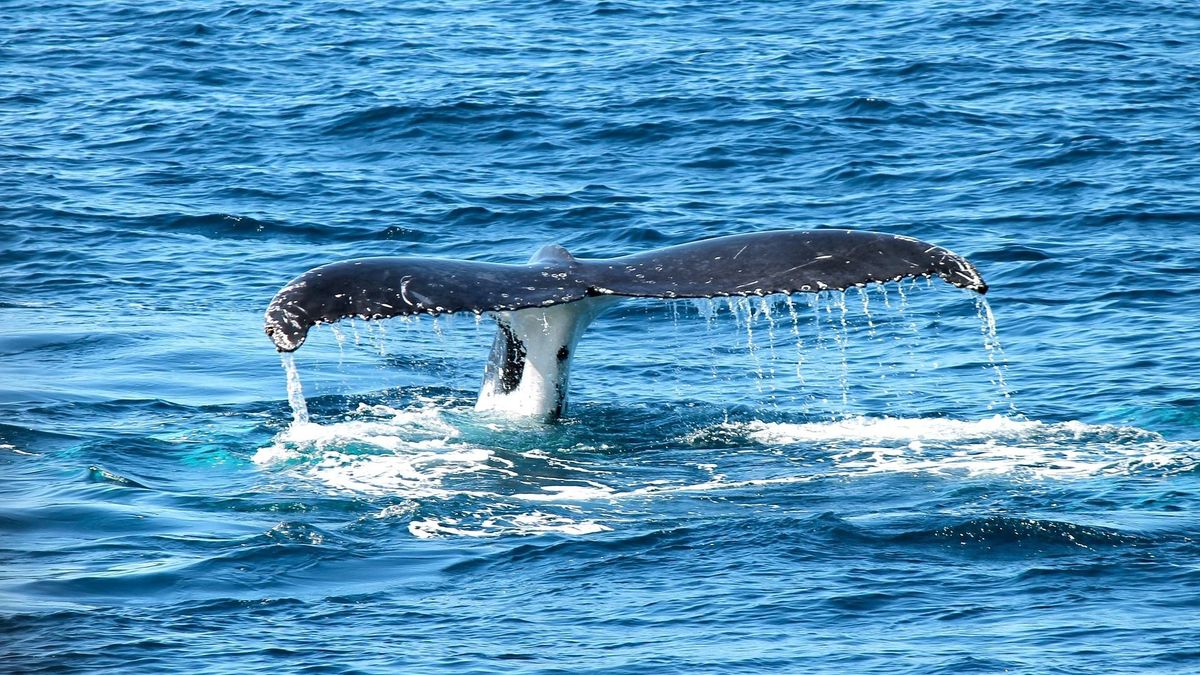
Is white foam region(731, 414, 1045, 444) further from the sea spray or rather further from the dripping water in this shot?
the sea spray

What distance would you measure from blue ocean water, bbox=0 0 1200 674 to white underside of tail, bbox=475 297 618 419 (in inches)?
5.9

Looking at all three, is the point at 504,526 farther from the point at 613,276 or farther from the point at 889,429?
the point at 889,429

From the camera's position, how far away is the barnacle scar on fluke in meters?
8.22

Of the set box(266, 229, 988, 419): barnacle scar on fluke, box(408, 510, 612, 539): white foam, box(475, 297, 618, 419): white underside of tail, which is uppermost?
box(266, 229, 988, 419): barnacle scar on fluke

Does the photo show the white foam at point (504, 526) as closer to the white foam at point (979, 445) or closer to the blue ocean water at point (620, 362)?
the blue ocean water at point (620, 362)

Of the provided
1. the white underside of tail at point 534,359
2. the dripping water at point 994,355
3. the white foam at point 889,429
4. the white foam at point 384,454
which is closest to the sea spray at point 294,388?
the white foam at point 384,454

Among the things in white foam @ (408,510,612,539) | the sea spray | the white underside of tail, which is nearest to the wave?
white foam @ (408,510,612,539)

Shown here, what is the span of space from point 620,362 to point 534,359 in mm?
3362

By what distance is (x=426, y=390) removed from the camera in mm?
12266

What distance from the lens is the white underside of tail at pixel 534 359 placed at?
32.8ft

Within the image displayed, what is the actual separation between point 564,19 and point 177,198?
1115 cm

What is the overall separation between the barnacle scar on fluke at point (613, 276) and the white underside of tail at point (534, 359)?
358 mm

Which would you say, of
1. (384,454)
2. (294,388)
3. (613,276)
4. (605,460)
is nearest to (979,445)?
(605,460)

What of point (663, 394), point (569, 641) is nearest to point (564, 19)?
point (663, 394)
